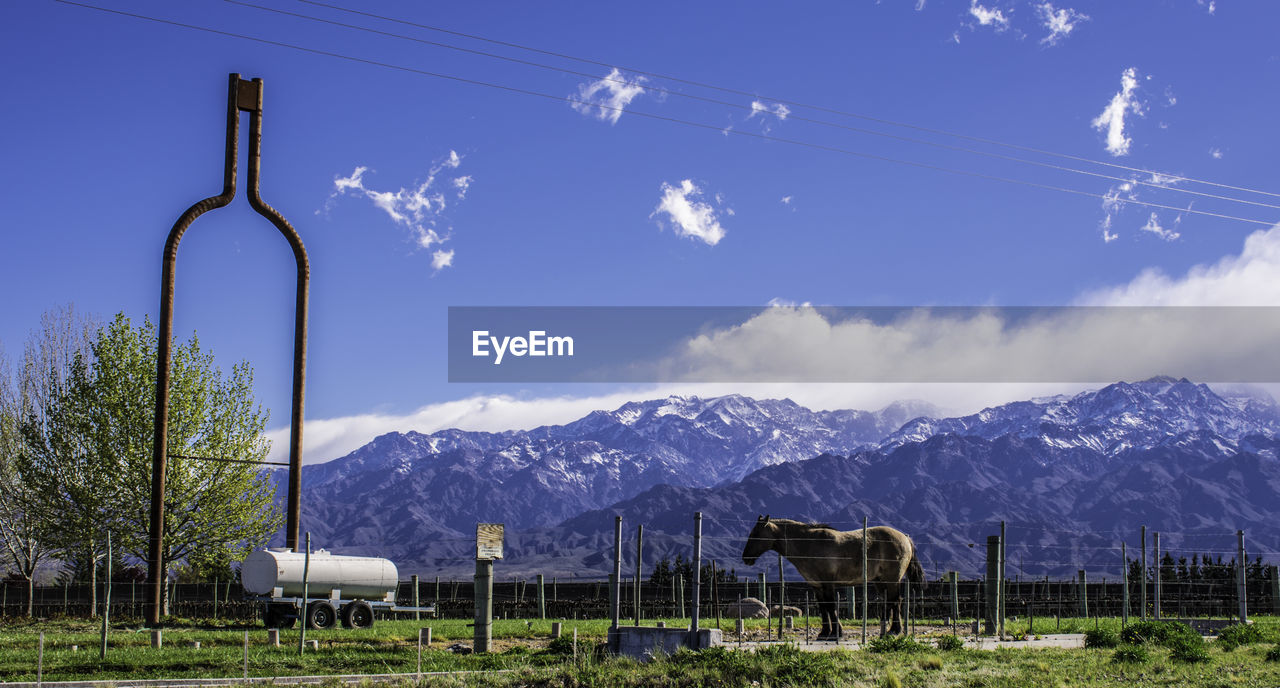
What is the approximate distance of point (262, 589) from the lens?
36594mm

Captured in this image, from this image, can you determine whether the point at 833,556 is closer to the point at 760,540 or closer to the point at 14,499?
the point at 760,540

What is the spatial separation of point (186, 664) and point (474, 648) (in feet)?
20.6

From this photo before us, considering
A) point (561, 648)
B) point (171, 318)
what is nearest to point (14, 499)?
point (171, 318)

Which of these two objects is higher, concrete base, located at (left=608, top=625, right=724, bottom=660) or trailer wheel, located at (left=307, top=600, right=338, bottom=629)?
concrete base, located at (left=608, top=625, right=724, bottom=660)

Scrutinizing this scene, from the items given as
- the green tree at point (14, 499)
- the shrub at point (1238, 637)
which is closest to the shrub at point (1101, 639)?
the shrub at point (1238, 637)

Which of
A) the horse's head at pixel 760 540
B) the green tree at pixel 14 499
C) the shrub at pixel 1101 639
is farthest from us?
the green tree at pixel 14 499

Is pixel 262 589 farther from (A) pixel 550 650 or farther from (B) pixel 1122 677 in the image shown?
(B) pixel 1122 677

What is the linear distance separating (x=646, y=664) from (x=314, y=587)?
19343 millimetres

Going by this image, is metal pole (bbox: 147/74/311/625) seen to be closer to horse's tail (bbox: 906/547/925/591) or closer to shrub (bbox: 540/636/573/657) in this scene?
shrub (bbox: 540/636/573/657)

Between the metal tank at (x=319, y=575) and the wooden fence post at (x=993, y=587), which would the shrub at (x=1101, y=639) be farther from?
the metal tank at (x=319, y=575)

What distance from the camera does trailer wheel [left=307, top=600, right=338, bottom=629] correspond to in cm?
3584

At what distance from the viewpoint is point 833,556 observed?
28.8 meters

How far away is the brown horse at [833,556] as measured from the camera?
28562 mm

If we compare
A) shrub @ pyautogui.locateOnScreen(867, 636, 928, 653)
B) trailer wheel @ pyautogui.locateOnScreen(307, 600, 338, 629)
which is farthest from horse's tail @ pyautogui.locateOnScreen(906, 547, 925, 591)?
trailer wheel @ pyautogui.locateOnScreen(307, 600, 338, 629)
